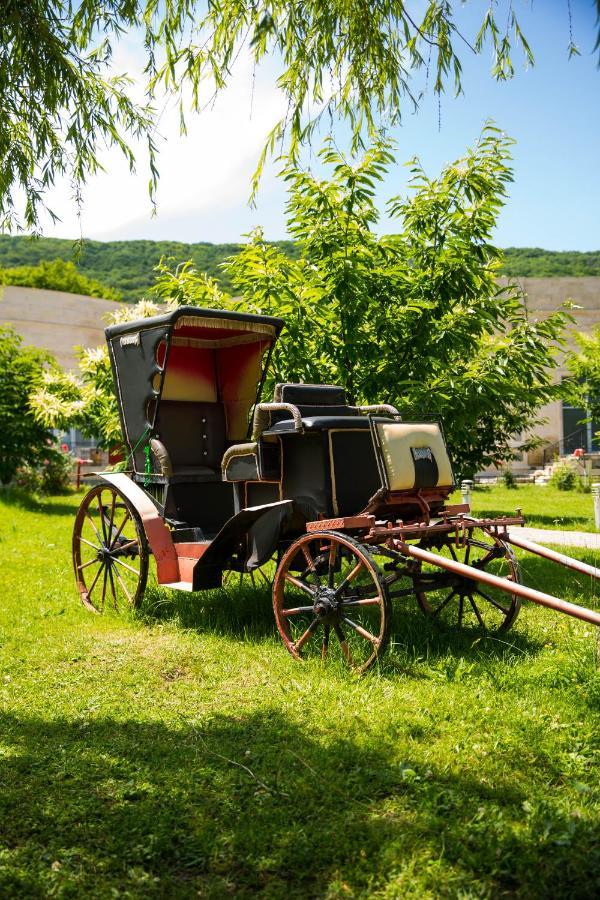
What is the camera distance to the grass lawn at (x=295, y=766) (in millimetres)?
3252

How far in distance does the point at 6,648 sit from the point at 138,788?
296 cm

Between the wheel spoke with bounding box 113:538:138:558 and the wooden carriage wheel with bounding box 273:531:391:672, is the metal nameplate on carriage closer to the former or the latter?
the wheel spoke with bounding box 113:538:138:558

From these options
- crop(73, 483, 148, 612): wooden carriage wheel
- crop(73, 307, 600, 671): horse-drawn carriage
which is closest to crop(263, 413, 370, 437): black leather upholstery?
crop(73, 307, 600, 671): horse-drawn carriage

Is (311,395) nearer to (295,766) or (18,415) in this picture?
(295,766)

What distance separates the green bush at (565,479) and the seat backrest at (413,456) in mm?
19137

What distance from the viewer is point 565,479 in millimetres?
24734

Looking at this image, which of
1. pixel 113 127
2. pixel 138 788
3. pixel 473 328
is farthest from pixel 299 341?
pixel 138 788

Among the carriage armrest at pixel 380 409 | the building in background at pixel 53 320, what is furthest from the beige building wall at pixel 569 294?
the carriage armrest at pixel 380 409

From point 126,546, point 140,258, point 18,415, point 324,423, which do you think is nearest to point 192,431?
point 126,546

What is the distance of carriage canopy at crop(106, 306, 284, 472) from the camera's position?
734cm

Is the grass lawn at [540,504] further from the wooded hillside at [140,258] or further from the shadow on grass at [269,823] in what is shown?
the wooded hillside at [140,258]

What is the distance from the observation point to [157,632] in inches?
274

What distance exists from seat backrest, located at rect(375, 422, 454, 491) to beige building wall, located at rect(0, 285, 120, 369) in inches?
1463

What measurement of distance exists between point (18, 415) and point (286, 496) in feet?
41.4
